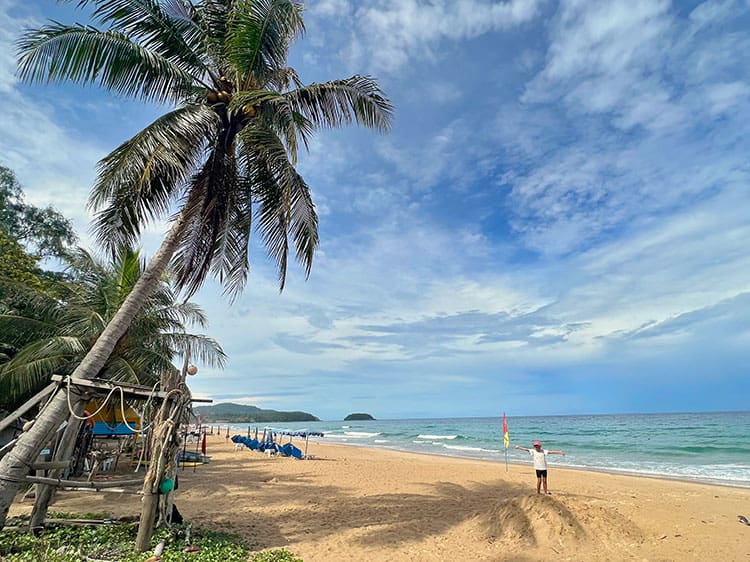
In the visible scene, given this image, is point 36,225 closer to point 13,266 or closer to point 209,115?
point 13,266

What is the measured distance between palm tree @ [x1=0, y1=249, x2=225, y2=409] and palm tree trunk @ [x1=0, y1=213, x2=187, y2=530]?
3020mm

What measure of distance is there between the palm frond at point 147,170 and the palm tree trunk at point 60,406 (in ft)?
3.57

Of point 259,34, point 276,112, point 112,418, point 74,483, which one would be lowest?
point 74,483

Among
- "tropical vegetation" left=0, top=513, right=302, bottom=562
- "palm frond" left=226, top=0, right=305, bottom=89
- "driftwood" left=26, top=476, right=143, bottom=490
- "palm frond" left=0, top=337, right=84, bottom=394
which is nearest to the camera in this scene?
"tropical vegetation" left=0, top=513, right=302, bottom=562

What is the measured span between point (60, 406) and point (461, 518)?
746 cm

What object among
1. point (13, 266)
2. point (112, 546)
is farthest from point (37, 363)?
point (112, 546)

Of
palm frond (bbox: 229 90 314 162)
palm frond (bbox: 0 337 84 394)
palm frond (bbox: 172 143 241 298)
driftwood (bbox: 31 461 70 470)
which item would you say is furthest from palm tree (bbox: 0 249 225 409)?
palm frond (bbox: 229 90 314 162)

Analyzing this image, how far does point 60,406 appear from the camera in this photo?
583 cm

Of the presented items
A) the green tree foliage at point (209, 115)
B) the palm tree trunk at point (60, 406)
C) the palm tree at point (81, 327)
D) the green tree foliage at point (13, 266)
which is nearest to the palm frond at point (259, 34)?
the green tree foliage at point (209, 115)

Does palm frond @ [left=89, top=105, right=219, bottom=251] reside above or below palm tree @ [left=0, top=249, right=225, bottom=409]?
above

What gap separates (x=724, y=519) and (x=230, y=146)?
39.6ft

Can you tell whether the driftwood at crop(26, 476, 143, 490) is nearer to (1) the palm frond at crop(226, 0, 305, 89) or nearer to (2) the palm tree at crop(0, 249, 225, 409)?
(2) the palm tree at crop(0, 249, 225, 409)

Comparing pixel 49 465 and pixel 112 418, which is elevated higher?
pixel 112 418

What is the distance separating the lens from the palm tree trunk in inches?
215
